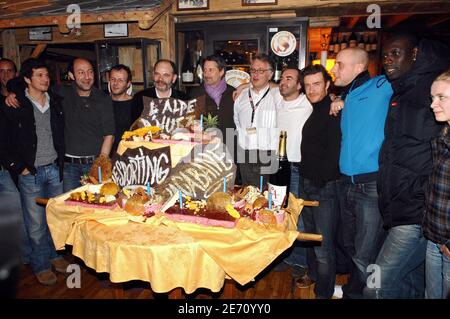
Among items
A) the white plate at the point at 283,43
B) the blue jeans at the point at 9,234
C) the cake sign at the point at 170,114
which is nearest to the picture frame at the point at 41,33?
the white plate at the point at 283,43

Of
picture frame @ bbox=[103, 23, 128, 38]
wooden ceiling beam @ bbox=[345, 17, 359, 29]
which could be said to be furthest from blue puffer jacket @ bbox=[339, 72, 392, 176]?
wooden ceiling beam @ bbox=[345, 17, 359, 29]

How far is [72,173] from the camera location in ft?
11.2

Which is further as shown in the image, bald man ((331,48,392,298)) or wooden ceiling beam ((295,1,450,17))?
wooden ceiling beam ((295,1,450,17))

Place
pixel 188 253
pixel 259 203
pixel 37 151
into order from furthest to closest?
pixel 37 151 < pixel 259 203 < pixel 188 253

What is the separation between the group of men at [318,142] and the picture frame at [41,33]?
1.83 metres

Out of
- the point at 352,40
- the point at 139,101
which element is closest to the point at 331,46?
the point at 352,40

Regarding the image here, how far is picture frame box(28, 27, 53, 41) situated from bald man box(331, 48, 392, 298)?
500 cm

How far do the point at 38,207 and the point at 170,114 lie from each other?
165 centimetres

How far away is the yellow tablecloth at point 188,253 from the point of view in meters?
1.88

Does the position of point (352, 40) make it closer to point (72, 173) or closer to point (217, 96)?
point (217, 96)

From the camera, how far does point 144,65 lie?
4.96 m

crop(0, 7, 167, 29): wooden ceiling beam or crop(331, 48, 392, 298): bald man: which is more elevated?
crop(0, 7, 167, 29): wooden ceiling beam

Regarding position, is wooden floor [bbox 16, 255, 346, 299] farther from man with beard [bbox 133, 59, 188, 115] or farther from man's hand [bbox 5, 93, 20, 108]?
man with beard [bbox 133, 59, 188, 115]

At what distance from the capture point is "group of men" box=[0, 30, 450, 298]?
7.21 ft
